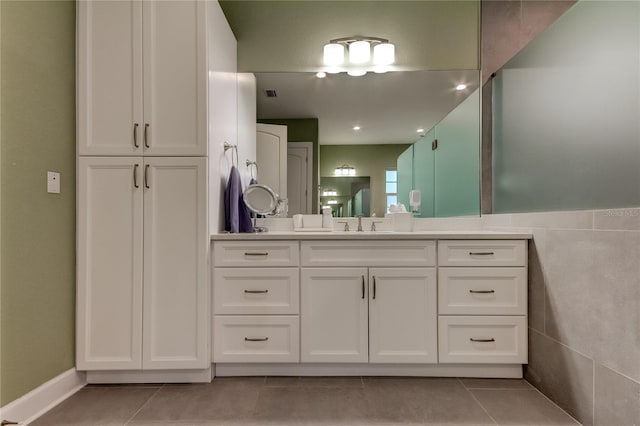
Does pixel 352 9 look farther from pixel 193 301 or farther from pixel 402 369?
pixel 402 369

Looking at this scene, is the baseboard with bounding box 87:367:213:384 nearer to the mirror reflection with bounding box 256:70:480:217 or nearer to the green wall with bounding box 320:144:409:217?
the mirror reflection with bounding box 256:70:480:217

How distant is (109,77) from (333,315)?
5.62ft

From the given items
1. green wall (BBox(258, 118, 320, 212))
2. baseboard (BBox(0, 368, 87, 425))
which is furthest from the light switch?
green wall (BBox(258, 118, 320, 212))

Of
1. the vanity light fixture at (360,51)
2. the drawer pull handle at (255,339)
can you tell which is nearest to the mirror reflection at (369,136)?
the vanity light fixture at (360,51)

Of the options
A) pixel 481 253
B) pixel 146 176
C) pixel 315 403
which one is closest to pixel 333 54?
pixel 146 176

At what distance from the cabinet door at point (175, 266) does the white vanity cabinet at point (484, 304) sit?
127cm

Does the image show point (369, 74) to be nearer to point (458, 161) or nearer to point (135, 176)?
point (458, 161)

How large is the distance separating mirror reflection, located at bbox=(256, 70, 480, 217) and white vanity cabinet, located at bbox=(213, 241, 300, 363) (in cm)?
63

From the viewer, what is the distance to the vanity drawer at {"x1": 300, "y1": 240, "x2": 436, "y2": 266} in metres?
1.94

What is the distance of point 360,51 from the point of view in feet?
8.07

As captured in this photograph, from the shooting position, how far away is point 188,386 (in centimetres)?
187

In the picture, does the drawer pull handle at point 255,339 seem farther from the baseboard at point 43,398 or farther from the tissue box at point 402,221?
the tissue box at point 402,221

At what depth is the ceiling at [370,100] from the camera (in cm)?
250

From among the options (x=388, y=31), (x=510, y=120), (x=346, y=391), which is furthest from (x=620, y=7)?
(x=346, y=391)
